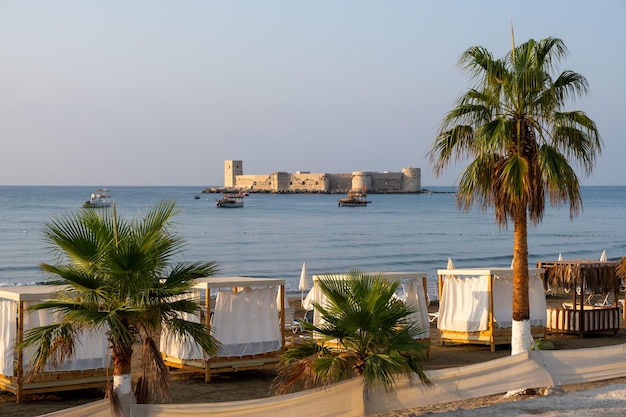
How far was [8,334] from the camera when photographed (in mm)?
10844

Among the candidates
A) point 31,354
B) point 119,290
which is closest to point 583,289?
point 31,354

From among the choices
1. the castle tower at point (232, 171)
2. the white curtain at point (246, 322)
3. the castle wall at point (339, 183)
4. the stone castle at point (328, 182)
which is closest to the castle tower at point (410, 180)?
the stone castle at point (328, 182)

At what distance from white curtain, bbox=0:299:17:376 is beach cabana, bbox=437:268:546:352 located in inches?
290

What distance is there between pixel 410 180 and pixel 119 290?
166012 millimetres

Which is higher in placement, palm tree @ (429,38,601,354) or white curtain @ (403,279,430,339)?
palm tree @ (429,38,601,354)

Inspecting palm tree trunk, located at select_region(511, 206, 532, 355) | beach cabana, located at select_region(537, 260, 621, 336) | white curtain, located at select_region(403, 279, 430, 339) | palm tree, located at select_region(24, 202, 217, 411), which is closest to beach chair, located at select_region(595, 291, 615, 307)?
beach cabana, located at select_region(537, 260, 621, 336)

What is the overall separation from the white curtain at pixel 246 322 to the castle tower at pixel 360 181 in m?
148

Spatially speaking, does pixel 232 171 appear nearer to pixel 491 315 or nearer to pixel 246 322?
pixel 491 315

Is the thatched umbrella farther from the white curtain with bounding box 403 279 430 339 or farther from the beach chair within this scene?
the white curtain with bounding box 403 279 430 339

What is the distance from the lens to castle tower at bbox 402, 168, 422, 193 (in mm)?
171625

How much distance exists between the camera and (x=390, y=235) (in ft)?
204

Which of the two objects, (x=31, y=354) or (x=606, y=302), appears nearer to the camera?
(x=31, y=354)

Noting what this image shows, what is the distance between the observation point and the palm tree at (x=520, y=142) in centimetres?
1040

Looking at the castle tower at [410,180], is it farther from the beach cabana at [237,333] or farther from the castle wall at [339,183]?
the beach cabana at [237,333]
